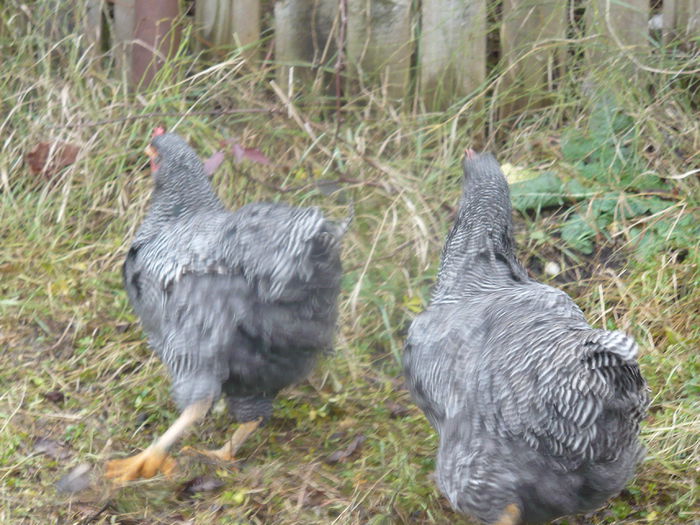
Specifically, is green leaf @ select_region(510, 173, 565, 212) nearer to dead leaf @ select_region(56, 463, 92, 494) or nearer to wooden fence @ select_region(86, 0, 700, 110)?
wooden fence @ select_region(86, 0, 700, 110)

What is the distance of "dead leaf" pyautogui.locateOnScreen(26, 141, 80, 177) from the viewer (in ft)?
17.7

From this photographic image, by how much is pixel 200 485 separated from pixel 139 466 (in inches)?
9.9

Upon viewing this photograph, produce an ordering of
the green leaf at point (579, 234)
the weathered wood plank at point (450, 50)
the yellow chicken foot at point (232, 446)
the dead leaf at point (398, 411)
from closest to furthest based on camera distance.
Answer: the yellow chicken foot at point (232, 446), the dead leaf at point (398, 411), the green leaf at point (579, 234), the weathered wood plank at point (450, 50)

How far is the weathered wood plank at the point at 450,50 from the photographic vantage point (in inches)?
209

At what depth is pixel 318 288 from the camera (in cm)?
366

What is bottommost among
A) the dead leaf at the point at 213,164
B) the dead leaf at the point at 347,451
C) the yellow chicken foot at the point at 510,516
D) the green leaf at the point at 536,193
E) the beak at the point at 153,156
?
the dead leaf at the point at 347,451

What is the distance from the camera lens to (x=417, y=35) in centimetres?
550

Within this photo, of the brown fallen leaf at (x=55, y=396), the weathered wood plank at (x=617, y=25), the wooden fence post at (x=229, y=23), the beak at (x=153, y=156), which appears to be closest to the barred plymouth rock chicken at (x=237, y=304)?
the beak at (x=153, y=156)

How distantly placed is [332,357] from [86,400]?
3.69 ft

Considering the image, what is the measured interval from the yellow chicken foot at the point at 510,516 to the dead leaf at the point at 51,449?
189cm

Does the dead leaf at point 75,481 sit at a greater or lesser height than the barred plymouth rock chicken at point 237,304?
lesser

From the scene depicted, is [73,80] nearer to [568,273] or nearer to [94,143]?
[94,143]

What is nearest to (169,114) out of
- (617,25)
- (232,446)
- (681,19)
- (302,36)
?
(302,36)

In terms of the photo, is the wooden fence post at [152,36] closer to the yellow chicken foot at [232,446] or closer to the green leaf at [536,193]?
the green leaf at [536,193]
